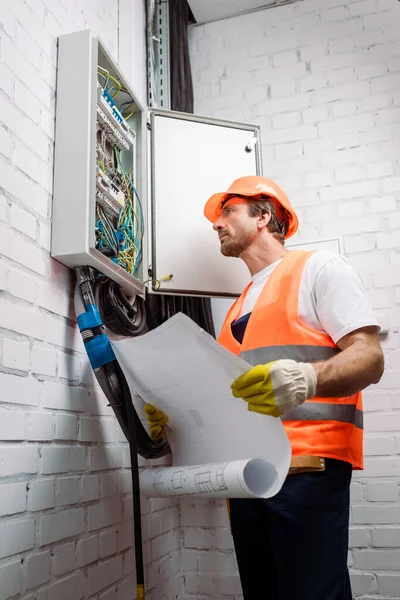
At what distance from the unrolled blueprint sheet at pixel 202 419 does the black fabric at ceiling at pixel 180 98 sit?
0.74m

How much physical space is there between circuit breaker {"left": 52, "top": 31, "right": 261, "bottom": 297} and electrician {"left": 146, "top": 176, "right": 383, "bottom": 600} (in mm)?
→ 476

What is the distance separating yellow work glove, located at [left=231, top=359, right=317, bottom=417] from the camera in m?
1.20

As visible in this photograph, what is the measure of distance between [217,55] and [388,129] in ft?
3.23

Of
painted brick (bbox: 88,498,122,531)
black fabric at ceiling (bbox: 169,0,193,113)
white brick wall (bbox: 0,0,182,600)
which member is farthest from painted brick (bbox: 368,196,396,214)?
painted brick (bbox: 88,498,122,531)

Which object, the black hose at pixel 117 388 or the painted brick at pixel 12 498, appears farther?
the black hose at pixel 117 388

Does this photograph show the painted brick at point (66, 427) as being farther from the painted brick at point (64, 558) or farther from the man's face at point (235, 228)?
the man's face at point (235, 228)

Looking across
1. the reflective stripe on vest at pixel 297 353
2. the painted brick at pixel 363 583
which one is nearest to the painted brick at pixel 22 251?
the reflective stripe on vest at pixel 297 353

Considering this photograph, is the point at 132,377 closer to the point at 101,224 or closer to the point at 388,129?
the point at 101,224

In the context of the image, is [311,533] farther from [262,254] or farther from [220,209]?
[220,209]

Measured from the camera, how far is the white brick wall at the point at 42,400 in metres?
1.34

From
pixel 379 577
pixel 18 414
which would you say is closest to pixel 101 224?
pixel 18 414

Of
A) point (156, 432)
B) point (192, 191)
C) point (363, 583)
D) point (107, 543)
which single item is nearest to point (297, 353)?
point (156, 432)

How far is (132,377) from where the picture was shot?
1538 millimetres

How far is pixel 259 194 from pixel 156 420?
0.87 metres
